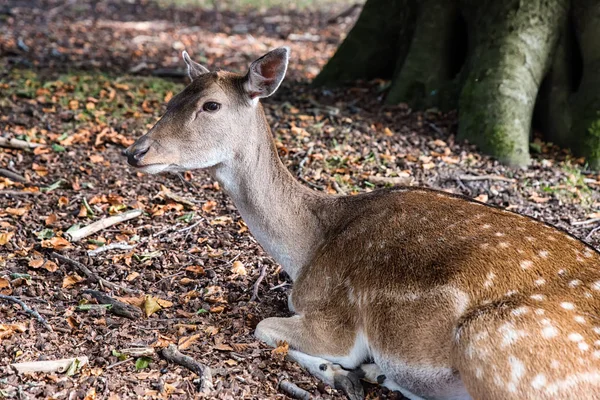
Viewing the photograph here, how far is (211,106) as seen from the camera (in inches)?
187

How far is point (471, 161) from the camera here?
24.0 feet

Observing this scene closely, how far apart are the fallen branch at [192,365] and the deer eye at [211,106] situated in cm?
143

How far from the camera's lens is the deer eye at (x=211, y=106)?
4.74 meters

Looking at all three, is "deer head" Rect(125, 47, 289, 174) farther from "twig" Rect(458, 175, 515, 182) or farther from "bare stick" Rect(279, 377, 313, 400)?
"twig" Rect(458, 175, 515, 182)

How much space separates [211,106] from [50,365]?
1.77m

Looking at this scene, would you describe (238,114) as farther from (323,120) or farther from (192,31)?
(192,31)

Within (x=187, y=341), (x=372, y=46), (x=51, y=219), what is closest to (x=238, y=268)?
(x=187, y=341)

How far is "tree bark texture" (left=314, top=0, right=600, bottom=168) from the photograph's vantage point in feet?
24.5

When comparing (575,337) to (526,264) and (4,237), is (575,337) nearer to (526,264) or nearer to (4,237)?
(526,264)

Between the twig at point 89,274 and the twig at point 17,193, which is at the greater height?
the twig at point 89,274

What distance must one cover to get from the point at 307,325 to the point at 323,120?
155 inches

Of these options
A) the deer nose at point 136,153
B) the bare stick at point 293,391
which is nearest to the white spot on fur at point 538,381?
the bare stick at point 293,391

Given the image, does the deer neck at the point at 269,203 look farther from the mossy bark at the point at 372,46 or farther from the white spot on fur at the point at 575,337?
the mossy bark at the point at 372,46

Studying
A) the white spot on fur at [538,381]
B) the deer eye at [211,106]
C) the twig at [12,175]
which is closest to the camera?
the white spot on fur at [538,381]
